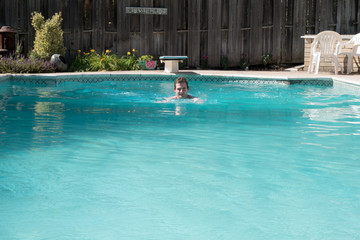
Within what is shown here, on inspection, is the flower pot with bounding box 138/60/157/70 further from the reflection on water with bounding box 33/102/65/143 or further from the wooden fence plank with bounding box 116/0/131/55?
the reflection on water with bounding box 33/102/65/143

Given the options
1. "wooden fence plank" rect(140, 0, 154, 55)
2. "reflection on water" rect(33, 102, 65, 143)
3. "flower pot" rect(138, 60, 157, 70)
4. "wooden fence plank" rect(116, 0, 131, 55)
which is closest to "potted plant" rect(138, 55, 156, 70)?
"flower pot" rect(138, 60, 157, 70)

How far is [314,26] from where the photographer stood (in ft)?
45.7

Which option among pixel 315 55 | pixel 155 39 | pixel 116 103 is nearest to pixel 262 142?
pixel 116 103

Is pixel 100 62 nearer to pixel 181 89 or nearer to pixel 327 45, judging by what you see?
pixel 181 89

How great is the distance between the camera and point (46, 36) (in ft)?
40.5

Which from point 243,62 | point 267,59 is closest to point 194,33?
point 243,62

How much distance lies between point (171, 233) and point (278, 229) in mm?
622

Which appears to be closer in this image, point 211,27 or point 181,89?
point 181,89

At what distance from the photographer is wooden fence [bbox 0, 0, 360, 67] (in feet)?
44.1

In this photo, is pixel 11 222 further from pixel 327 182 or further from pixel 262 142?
pixel 262 142

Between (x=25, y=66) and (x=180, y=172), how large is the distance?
27.9 ft

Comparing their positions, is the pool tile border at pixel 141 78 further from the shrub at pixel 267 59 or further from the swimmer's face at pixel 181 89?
the swimmer's face at pixel 181 89

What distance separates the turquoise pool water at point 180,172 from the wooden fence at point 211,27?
21.0 feet

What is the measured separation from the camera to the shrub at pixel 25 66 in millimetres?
11273
